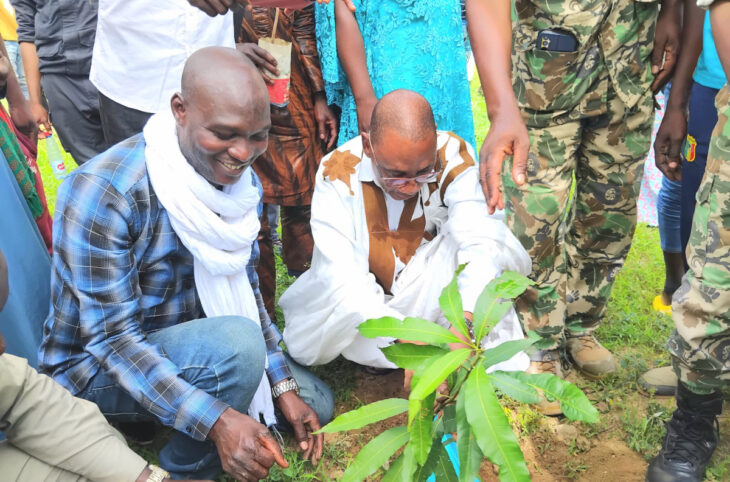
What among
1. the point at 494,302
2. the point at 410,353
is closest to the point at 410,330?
the point at 410,353

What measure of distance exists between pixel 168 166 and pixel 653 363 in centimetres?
216

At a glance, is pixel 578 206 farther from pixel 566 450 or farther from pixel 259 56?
pixel 259 56

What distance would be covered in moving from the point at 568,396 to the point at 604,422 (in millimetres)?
1380

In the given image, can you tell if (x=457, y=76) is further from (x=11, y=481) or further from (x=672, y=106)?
(x=11, y=481)

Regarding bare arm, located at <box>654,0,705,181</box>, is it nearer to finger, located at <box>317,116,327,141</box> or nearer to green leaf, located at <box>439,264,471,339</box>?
finger, located at <box>317,116,327,141</box>

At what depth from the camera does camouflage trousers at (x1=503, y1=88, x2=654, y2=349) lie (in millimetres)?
2416

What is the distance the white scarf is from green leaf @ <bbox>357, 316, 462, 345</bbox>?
75 cm

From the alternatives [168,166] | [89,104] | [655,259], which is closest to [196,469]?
[168,166]

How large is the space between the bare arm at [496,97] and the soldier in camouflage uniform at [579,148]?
2 cm

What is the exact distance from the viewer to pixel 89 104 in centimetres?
324

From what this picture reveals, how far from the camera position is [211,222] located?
1.93m

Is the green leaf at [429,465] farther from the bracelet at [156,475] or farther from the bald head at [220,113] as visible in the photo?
the bald head at [220,113]

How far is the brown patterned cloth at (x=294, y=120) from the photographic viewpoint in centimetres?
267

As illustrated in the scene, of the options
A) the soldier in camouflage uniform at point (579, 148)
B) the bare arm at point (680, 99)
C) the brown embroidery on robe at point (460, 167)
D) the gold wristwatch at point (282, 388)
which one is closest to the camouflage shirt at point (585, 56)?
the soldier in camouflage uniform at point (579, 148)
